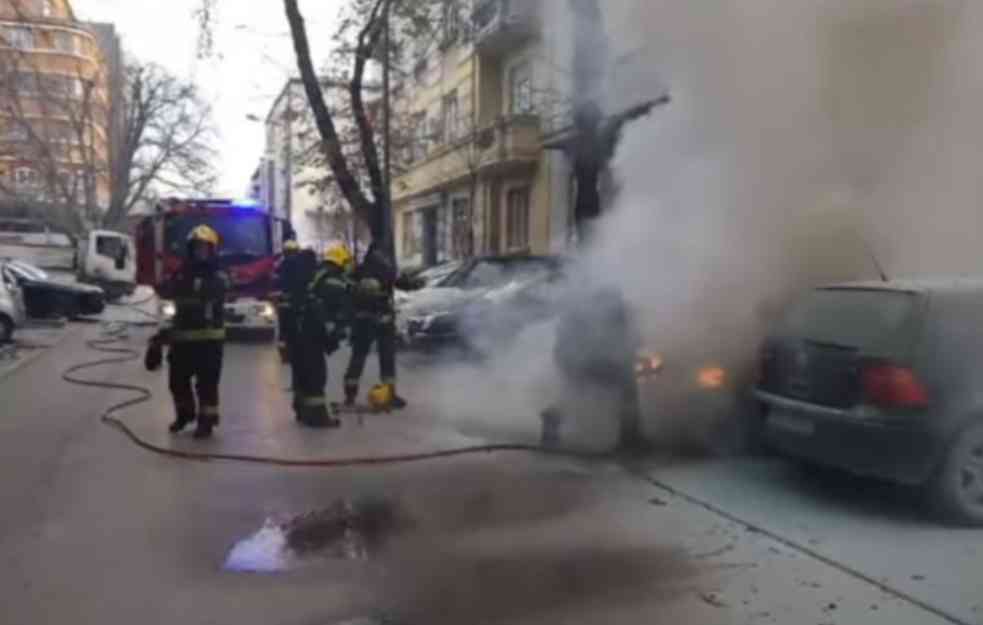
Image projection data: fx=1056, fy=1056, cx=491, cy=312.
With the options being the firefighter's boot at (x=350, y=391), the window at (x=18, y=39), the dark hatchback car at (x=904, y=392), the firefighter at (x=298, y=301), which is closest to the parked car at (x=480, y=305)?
the firefighter's boot at (x=350, y=391)

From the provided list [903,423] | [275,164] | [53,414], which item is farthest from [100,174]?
[903,423]

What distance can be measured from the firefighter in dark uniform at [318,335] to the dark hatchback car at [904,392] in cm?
395

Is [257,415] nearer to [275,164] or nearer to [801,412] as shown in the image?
[801,412]

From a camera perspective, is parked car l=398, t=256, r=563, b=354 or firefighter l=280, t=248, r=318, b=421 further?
parked car l=398, t=256, r=563, b=354

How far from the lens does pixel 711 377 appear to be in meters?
7.11

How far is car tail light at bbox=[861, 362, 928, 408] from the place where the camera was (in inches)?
208

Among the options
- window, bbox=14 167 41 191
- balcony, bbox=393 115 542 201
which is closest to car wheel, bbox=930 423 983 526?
balcony, bbox=393 115 542 201

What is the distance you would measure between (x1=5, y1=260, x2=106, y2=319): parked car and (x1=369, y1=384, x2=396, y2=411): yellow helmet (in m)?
14.0

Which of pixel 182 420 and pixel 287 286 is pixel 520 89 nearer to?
pixel 287 286

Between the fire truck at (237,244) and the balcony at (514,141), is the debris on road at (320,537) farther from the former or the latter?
the balcony at (514,141)

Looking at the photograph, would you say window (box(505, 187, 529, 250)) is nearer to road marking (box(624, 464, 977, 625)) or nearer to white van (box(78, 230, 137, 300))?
white van (box(78, 230, 137, 300))

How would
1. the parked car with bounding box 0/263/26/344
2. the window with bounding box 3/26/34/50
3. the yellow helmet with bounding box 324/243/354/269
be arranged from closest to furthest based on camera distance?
1. the yellow helmet with bounding box 324/243/354/269
2. the window with bounding box 3/26/34/50
3. the parked car with bounding box 0/263/26/344

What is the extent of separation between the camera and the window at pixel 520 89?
21062 millimetres

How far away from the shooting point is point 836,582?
4.41 metres
